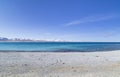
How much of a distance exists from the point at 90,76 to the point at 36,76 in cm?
374

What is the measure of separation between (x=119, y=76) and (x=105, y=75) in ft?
3.00

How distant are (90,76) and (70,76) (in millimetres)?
1378

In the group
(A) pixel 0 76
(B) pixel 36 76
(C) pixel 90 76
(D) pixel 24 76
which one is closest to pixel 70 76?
(C) pixel 90 76

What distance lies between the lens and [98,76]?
981cm

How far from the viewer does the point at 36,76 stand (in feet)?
32.7

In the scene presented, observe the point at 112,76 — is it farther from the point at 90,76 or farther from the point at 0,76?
the point at 0,76

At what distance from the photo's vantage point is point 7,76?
10008 mm

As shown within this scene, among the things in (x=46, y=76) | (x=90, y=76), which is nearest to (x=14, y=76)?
(x=46, y=76)

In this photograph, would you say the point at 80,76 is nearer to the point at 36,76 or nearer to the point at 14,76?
the point at 36,76

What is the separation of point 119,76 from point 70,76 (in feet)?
10.9

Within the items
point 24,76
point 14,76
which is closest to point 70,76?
point 24,76

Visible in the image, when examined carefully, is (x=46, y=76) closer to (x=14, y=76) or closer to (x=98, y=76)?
(x=14, y=76)

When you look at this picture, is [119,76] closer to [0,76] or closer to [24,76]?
[24,76]

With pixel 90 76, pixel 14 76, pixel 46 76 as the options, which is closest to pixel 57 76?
pixel 46 76
